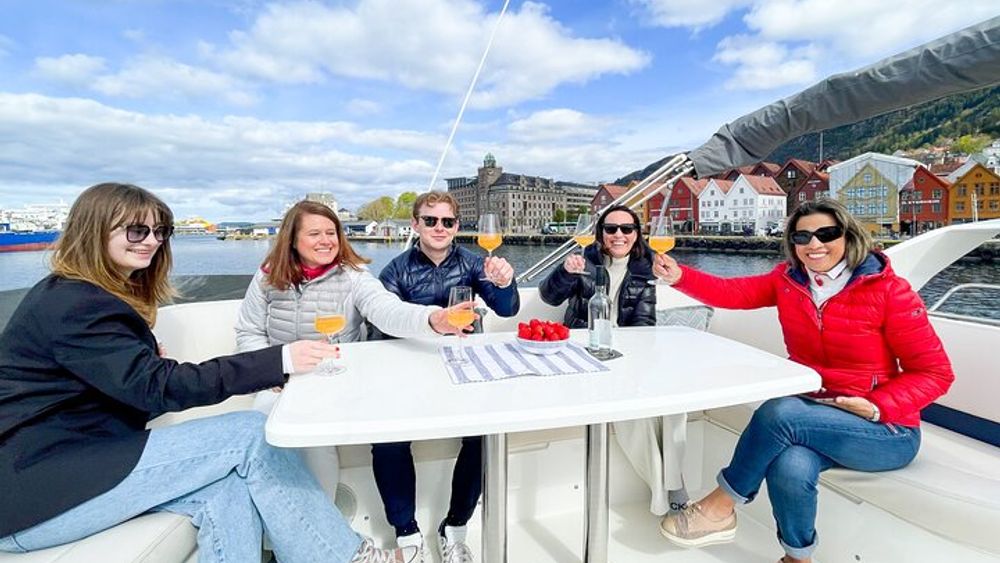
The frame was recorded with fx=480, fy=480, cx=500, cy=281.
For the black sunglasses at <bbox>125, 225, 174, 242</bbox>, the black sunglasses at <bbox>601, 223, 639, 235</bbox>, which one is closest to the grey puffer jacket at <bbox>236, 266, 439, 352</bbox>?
the black sunglasses at <bbox>125, 225, 174, 242</bbox>

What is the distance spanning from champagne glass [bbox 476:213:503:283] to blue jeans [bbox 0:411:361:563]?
3.18ft

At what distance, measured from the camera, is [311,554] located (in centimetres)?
108

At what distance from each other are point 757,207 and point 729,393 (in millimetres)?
32126

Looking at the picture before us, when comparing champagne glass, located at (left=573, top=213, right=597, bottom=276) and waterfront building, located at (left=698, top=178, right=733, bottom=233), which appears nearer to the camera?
champagne glass, located at (left=573, top=213, right=597, bottom=276)

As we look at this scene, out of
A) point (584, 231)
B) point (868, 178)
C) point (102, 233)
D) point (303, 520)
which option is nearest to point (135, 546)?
point (303, 520)

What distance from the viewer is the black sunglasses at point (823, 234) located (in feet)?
4.83

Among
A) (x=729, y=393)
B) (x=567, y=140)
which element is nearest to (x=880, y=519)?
(x=729, y=393)

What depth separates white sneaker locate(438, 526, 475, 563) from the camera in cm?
156

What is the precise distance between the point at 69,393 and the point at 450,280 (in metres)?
1.26

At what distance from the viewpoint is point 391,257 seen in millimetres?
2982

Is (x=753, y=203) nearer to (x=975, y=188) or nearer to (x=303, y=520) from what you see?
(x=975, y=188)

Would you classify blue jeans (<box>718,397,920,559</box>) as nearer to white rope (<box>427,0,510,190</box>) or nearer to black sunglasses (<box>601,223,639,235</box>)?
black sunglasses (<box>601,223,639,235</box>)

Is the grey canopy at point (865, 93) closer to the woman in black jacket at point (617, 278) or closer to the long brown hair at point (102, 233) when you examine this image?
the woman in black jacket at point (617, 278)

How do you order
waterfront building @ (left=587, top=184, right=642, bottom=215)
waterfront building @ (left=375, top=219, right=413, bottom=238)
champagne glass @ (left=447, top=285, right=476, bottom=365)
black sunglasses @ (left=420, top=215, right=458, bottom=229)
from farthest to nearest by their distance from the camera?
1. waterfront building @ (left=587, top=184, right=642, bottom=215)
2. waterfront building @ (left=375, top=219, right=413, bottom=238)
3. black sunglasses @ (left=420, top=215, right=458, bottom=229)
4. champagne glass @ (left=447, top=285, right=476, bottom=365)
